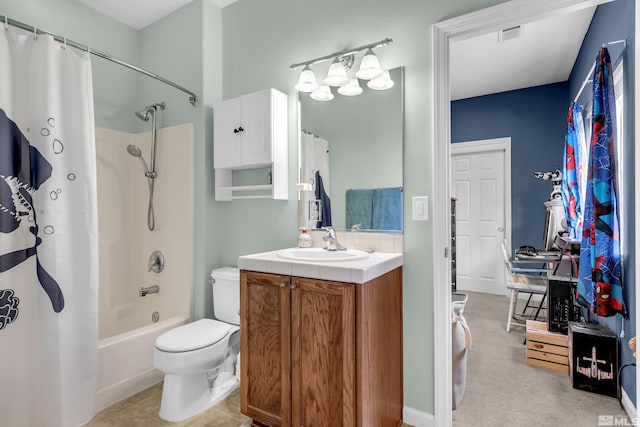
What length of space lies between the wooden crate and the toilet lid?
2.18 meters

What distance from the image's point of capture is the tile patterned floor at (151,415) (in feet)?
5.79

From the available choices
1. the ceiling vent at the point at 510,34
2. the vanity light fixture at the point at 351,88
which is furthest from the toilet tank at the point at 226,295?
the ceiling vent at the point at 510,34

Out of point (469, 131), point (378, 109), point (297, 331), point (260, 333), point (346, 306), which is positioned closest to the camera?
point (346, 306)

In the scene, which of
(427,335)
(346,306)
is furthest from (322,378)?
(427,335)

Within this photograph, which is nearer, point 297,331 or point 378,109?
point 297,331

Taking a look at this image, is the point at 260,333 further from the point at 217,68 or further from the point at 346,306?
the point at 217,68

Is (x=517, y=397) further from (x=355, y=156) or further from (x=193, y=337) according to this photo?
(x=193, y=337)

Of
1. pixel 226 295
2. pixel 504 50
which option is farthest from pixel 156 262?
pixel 504 50

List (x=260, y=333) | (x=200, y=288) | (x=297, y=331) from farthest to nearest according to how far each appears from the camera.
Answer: (x=200, y=288) < (x=260, y=333) < (x=297, y=331)

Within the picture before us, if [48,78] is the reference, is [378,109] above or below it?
below

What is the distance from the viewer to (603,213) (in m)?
1.92

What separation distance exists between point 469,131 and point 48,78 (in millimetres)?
4397

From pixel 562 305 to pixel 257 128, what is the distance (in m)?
2.56

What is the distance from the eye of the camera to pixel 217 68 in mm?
2520
